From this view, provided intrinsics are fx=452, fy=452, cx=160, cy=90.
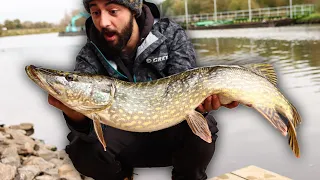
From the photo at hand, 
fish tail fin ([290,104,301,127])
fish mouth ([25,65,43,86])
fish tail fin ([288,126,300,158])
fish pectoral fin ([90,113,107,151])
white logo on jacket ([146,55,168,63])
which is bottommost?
fish tail fin ([288,126,300,158])

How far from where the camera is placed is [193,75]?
4.72 ft

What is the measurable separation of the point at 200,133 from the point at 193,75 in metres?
0.19

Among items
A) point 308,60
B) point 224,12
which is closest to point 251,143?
point 308,60

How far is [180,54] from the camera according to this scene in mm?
1699

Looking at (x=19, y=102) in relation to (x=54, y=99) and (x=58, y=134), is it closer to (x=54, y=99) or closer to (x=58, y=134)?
(x=58, y=134)

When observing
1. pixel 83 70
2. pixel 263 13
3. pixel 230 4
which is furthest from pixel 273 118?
pixel 263 13

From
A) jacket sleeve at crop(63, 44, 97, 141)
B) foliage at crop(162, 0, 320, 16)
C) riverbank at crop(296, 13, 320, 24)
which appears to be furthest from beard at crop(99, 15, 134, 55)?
riverbank at crop(296, 13, 320, 24)

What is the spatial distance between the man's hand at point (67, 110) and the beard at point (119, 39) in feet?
0.89

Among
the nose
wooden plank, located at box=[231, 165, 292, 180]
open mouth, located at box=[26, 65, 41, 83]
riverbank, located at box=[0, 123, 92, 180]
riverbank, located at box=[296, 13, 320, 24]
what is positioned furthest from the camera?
riverbank, located at box=[296, 13, 320, 24]

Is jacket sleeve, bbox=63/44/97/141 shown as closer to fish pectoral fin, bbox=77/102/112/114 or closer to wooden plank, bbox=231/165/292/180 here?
fish pectoral fin, bbox=77/102/112/114

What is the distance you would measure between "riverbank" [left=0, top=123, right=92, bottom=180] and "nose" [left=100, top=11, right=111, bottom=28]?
139cm

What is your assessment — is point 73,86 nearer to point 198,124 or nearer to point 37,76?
point 37,76

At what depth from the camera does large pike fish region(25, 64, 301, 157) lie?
1.37 m

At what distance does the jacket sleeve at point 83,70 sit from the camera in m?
1.56
